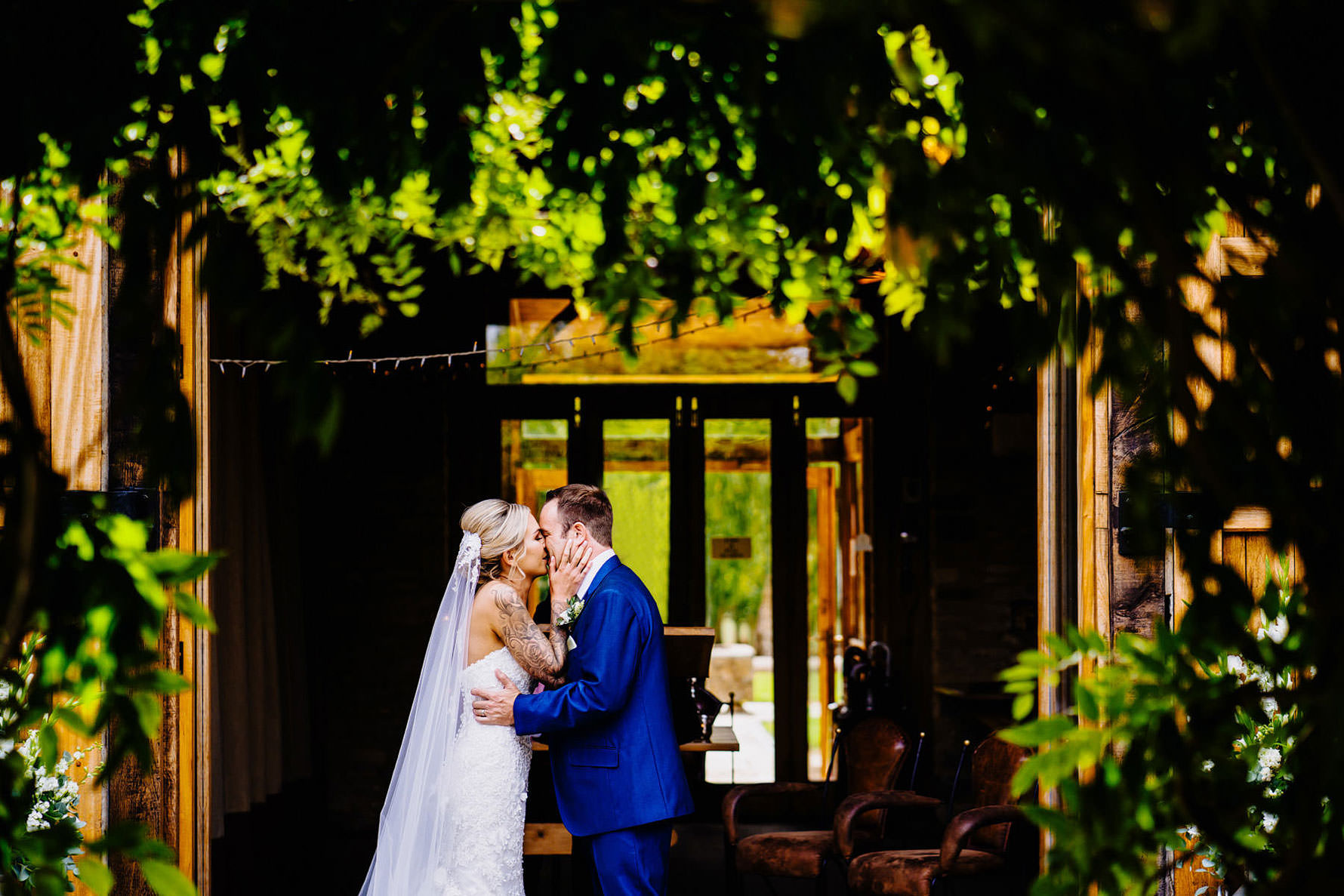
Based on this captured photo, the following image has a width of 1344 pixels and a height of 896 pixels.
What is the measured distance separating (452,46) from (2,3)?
71 centimetres

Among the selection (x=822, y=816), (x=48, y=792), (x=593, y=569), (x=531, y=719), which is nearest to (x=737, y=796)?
(x=822, y=816)

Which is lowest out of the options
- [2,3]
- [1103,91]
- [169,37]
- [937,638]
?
[937,638]

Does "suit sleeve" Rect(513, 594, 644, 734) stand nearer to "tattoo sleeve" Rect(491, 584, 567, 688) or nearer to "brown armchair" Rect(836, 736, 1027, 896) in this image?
"tattoo sleeve" Rect(491, 584, 567, 688)

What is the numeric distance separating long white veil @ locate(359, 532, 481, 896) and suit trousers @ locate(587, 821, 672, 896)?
0.79 m

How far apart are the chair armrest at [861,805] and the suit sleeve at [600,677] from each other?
4.06ft

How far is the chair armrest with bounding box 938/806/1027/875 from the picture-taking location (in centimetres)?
398

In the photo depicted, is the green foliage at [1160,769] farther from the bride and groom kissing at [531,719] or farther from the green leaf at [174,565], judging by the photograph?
the bride and groom kissing at [531,719]

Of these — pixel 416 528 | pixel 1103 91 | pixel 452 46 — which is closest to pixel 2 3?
pixel 452 46

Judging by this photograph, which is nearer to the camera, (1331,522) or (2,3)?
(1331,522)

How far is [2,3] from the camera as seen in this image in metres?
1.34

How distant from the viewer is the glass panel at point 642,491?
298 inches

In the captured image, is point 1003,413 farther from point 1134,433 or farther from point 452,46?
point 452,46

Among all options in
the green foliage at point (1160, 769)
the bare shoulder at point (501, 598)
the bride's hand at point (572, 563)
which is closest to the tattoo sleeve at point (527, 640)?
the bare shoulder at point (501, 598)

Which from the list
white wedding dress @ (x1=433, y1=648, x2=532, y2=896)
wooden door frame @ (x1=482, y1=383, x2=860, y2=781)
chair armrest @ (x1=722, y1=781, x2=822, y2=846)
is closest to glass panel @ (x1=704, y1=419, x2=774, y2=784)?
wooden door frame @ (x1=482, y1=383, x2=860, y2=781)
